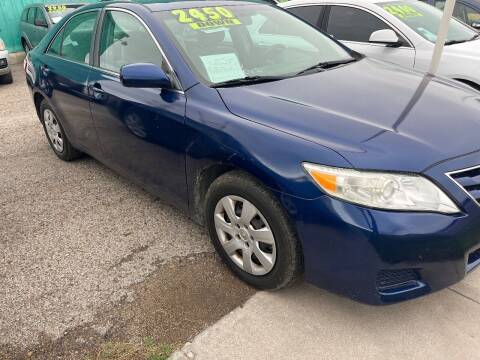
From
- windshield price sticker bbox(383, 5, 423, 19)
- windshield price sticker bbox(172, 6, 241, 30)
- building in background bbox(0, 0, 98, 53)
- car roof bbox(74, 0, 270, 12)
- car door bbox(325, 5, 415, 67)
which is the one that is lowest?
building in background bbox(0, 0, 98, 53)

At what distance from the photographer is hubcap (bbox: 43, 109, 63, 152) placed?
14.2ft

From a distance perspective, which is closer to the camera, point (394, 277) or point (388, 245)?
point (388, 245)

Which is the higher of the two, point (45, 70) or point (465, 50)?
point (465, 50)

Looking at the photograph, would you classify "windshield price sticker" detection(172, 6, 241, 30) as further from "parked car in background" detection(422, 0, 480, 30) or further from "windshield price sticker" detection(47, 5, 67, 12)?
"windshield price sticker" detection(47, 5, 67, 12)

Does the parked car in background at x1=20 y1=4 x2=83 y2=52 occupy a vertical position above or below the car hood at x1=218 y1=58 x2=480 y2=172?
below

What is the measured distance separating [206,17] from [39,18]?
881 cm

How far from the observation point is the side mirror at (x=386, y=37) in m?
4.68

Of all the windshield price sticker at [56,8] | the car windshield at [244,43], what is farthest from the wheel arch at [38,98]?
the windshield price sticker at [56,8]

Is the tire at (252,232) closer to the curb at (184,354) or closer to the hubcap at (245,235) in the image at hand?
the hubcap at (245,235)

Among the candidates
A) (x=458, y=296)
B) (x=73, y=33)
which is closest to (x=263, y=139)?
(x=458, y=296)

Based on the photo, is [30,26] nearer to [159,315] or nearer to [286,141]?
[159,315]

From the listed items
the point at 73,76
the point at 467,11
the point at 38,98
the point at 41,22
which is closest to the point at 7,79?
the point at 41,22

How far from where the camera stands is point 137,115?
114 inches

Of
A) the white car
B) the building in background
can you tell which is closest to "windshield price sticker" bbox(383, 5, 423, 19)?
Result: the white car
